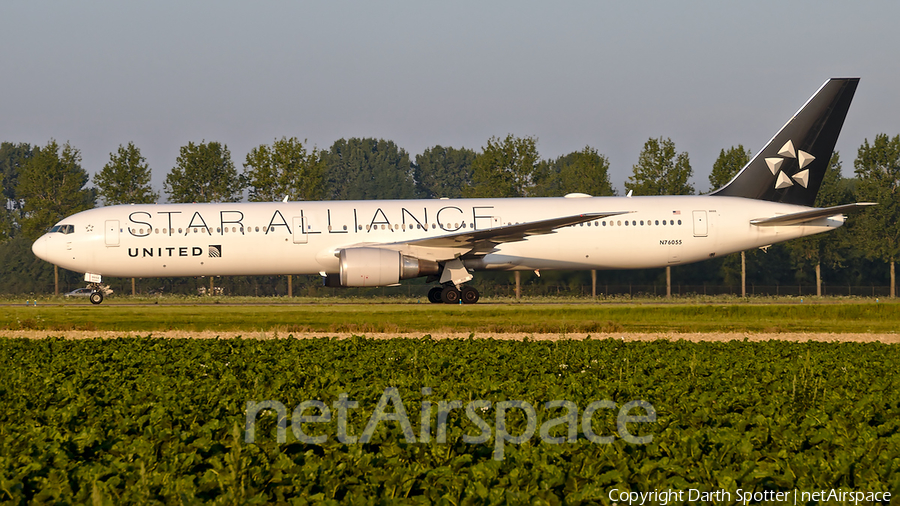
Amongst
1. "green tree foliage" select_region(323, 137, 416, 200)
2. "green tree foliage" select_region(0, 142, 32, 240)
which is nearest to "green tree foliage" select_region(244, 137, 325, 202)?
"green tree foliage" select_region(323, 137, 416, 200)

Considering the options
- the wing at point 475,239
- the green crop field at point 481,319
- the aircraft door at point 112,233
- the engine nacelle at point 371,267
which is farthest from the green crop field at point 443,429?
the aircraft door at point 112,233

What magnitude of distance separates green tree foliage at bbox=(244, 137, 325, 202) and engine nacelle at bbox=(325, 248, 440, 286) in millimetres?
20519

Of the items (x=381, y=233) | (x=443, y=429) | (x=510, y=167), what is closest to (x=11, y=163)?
(x=510, y=167)

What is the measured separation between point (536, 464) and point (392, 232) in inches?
829

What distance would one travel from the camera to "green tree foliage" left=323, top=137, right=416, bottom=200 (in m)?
102

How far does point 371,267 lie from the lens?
24.1 meters

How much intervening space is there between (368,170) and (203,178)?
7306cm

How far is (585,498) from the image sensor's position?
4844 mm

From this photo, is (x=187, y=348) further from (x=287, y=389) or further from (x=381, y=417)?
(x=381, y=417)

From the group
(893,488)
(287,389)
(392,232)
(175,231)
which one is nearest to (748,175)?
(392,232)

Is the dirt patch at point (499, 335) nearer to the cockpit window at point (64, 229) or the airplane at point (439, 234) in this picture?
the airplane at point (439, 234)

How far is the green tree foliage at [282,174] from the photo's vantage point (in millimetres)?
44250

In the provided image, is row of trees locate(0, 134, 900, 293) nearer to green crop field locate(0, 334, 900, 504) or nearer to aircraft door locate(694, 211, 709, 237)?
aircraft door locate(694, 211, 709, 237)

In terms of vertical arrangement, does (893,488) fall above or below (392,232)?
below
